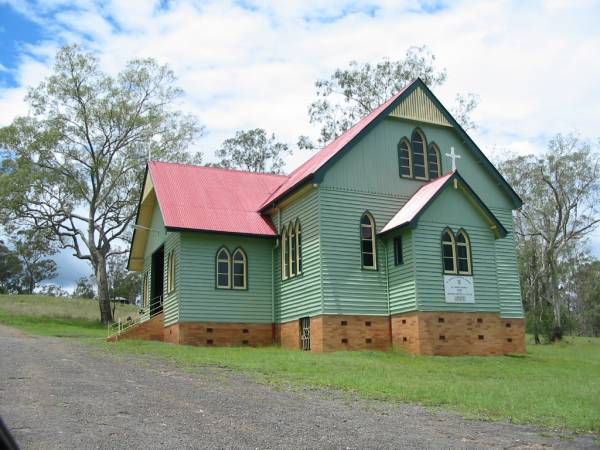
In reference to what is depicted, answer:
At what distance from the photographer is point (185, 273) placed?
83.9ft

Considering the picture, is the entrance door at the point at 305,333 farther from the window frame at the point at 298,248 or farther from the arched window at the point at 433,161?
the arched window at the point at 433,161

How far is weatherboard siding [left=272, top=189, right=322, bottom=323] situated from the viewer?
23625 millimetres

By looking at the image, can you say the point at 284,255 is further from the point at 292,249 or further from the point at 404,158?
the point at 404,158

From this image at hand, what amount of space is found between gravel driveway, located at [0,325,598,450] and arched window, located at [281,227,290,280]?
12602 mm

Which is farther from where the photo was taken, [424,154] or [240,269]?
[240,269]

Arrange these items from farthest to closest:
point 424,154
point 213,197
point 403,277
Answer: point 213,197, point 424,154, point 403,277

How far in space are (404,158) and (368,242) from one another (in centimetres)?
385

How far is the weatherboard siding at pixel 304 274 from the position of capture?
2362 centimetres

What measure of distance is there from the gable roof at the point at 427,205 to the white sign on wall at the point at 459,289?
2324 millimetres

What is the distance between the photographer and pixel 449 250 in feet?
77.6

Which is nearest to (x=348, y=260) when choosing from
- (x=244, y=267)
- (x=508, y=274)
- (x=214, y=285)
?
(x=244, y=267)

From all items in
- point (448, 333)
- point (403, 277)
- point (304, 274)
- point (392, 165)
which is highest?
point (392, 165)

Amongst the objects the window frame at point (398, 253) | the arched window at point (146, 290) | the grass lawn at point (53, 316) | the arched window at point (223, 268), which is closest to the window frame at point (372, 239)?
the window frame at point (398, 253)

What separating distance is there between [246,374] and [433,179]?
13.9 metres
